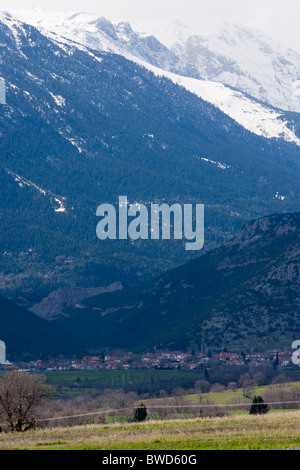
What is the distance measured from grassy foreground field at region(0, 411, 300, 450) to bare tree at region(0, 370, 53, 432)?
12.2m

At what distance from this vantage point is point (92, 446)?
263ft

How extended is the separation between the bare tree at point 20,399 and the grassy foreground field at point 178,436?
12.2 meters

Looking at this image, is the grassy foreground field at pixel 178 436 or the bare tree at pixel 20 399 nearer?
the grassy foreground field at pixel 178 436

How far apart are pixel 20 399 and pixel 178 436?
103 ft

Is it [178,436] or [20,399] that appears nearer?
[178,436]

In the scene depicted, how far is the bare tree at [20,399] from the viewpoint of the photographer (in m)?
111

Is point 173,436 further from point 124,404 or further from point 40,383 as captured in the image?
point 124,404

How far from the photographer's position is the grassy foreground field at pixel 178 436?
257 ft

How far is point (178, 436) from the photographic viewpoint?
282ft

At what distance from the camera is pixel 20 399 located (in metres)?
113

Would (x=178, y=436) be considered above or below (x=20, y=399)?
above

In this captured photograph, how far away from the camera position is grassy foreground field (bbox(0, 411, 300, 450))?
78438 mm

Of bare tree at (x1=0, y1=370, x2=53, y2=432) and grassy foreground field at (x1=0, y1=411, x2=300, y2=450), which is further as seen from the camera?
bare tree at (x1=0, y1=370, x2=53, y2=432)
